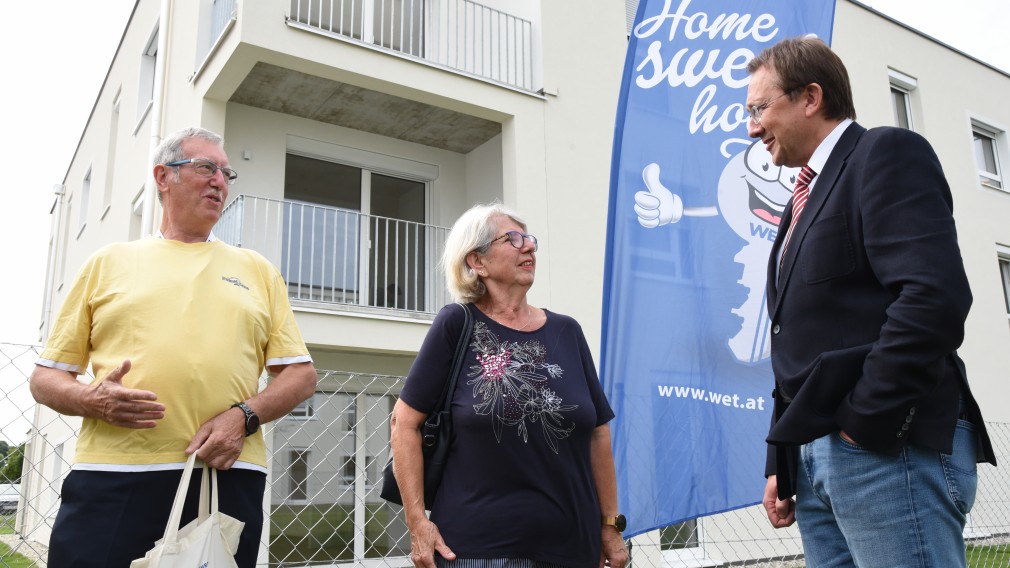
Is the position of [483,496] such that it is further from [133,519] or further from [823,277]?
[823,277]

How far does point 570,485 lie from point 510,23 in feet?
30.5

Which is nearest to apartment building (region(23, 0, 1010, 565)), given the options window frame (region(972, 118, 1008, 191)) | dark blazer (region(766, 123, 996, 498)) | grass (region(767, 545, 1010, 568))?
grass (region(767, 545, 1010, 568))

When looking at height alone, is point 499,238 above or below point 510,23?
below

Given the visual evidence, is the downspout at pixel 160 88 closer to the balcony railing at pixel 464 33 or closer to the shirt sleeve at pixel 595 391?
the balcony railing at pixel 464 33

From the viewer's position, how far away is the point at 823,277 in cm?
185

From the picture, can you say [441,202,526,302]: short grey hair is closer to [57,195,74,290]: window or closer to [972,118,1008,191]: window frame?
[972,118,1008,191]: window frame

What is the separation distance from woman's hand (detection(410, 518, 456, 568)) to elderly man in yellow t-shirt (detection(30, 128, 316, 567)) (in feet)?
1.64

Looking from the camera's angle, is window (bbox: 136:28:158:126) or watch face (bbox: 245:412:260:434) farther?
window (bbox: 136:28:158:126)

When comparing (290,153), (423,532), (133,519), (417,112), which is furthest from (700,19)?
(290,153)

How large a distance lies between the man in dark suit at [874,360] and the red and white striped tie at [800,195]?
29 millimetres

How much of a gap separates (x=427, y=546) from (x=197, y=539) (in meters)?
0.63

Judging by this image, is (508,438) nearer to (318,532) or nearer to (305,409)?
(305,409)

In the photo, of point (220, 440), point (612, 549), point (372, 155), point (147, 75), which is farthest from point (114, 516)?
point (147, 75)

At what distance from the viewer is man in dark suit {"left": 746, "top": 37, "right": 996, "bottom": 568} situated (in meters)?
1.64
